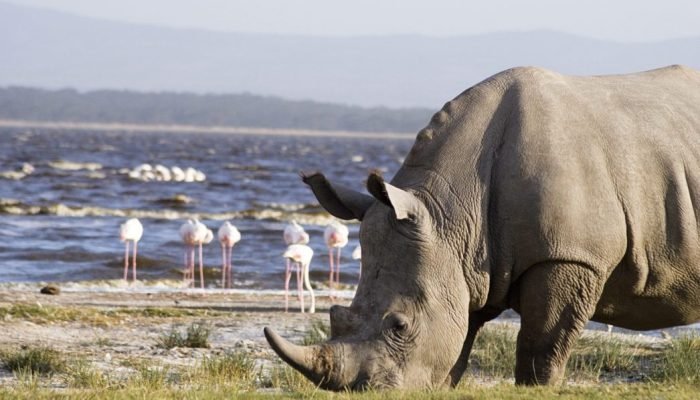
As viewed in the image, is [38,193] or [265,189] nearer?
[38,193]

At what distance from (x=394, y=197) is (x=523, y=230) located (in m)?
0.85

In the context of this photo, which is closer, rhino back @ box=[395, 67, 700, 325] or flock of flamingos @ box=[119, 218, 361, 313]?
rhino back @ box=[395, 67, 700, 325]

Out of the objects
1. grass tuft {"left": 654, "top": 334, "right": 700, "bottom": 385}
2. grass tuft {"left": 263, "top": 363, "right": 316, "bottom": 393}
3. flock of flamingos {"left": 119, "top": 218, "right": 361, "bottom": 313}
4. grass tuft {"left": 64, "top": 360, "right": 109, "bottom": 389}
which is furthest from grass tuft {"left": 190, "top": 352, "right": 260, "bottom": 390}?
flock of flamingos {"left": 119, "top": 218, "right": 361, "bottom": 313}

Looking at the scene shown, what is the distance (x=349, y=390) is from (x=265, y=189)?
38382 millimetres

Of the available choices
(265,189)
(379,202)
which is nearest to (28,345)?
(379,202)

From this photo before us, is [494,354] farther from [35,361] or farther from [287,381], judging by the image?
[35,361]

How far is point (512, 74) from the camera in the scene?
353 inches

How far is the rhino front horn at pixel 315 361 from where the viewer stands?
7.75 metres

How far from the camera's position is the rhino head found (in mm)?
8055

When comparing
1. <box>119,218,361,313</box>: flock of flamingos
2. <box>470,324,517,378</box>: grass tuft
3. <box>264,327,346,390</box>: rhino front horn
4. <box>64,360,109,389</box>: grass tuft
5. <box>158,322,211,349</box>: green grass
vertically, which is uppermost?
<box>264,327,346,390</box>: rhino front horn

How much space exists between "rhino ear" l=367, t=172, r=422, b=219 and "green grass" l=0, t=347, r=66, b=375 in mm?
3593

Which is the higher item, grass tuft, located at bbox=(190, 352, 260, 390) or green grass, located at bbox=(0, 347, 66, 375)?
grass tuft, located at bbox=(190, 352, 260, 390)

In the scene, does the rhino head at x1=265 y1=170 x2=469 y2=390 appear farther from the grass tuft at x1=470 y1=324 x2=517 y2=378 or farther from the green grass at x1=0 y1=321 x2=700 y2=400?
the grass tuft at x1=470 y1=324 x2=517 y2=378

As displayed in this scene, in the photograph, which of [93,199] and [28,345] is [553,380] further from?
[93,199]
